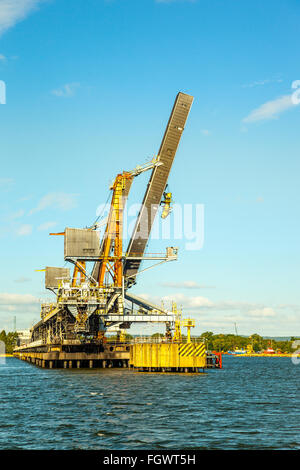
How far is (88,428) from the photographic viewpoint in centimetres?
2686

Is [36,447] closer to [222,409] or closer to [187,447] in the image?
[187,447]

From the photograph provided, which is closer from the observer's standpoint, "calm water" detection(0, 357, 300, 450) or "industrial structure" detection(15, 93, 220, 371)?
"calm water" detection(0, 357, 300, 450)

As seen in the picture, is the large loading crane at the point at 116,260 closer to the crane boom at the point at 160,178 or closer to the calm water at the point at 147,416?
the crane boom at the point at 160,178

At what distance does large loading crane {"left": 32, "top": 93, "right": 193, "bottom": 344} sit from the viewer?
227 ft

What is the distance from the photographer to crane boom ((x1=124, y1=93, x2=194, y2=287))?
7275 cm

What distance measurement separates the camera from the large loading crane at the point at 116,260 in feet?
227

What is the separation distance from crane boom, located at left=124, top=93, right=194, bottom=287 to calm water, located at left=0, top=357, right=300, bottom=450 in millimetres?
26343

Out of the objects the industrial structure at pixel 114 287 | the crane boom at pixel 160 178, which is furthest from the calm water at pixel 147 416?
the crane boom at pixel 160 178

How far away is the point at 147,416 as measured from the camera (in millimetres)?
30156

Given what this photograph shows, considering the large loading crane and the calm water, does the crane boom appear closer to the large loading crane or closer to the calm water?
the large loading crane

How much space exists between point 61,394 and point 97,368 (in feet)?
90.5

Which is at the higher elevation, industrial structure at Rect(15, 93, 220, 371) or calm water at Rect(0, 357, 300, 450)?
industrial structure at Rect(15, 93, 220, 371)

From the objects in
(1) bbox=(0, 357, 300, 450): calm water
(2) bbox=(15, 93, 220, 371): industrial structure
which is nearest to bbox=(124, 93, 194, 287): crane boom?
(2) bbox=(15, 93, 220, 371): industrial structure

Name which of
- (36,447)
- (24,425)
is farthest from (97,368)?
(36,447)
